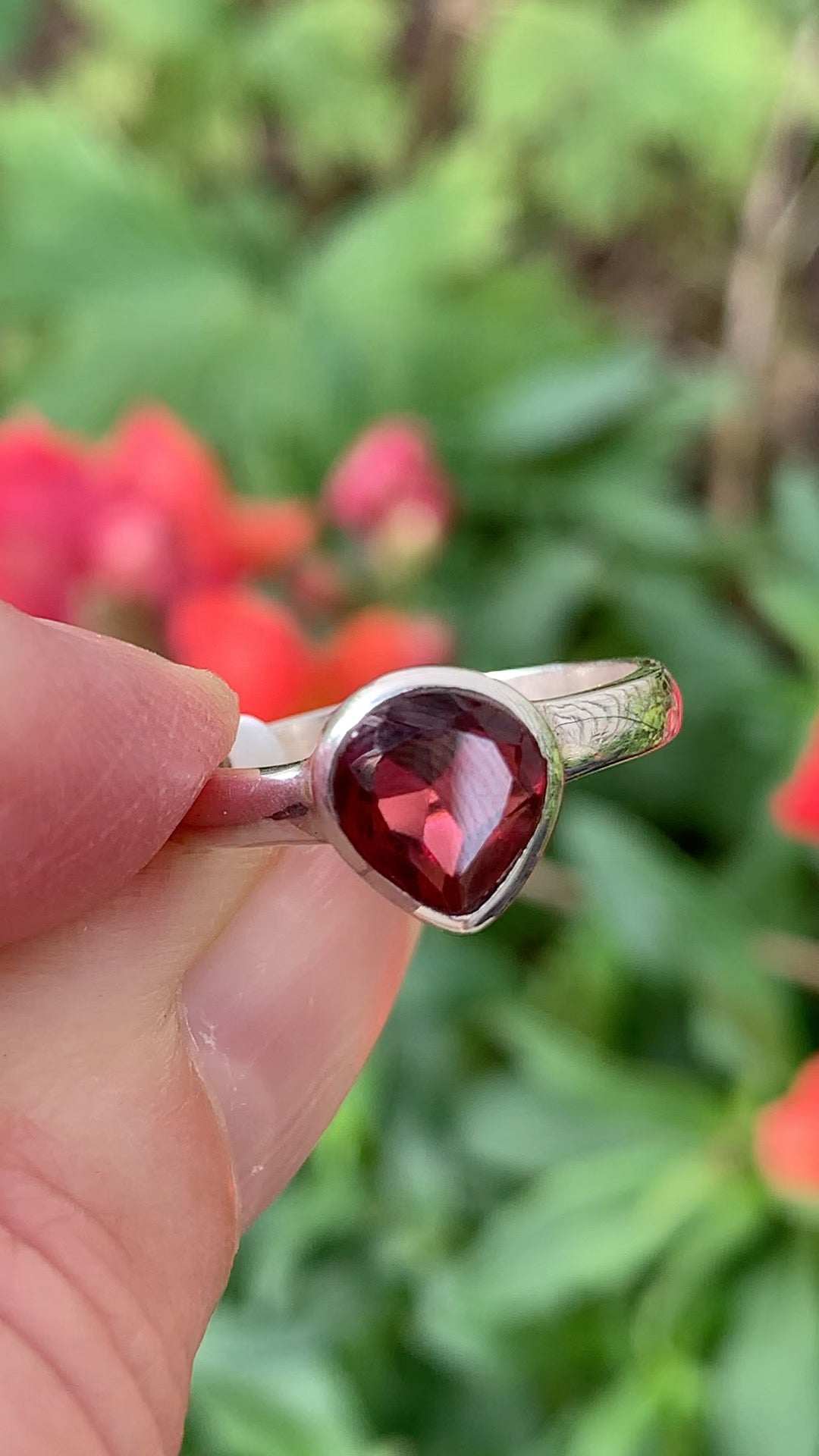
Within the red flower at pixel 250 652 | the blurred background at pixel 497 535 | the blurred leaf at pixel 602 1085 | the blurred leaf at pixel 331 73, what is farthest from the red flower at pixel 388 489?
the blurred leaf at pixel 331 73

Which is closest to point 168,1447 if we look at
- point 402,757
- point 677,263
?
point 402,757

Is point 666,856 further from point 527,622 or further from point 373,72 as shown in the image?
point 373,72

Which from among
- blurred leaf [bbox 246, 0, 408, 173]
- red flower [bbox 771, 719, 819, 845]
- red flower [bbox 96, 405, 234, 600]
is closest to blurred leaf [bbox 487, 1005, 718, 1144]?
red flower [bbox 771, 719, 819, 845]

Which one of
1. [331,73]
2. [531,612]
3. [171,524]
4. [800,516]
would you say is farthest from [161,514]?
[331,73]

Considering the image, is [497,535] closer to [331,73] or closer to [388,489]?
[388,489]

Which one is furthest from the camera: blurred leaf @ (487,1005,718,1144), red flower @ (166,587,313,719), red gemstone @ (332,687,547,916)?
blurred leaf @ (487,1005,718,1144)

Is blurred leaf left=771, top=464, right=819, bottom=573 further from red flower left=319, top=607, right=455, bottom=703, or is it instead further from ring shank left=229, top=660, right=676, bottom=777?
ring shank left=229, top=660, right=676, bottom=777

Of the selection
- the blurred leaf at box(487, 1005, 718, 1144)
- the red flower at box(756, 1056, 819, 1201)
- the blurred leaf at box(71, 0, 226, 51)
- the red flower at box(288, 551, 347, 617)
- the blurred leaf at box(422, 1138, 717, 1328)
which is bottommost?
the blurred leaf at box(422, 1138, 717, 1328)
